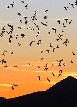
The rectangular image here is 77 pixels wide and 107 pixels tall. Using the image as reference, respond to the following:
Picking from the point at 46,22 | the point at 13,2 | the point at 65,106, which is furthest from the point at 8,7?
the point at 65,106

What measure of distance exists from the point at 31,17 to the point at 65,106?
17839 centimetres

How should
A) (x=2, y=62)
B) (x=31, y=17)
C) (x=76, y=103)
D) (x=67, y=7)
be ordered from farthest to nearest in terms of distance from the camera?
(x=76, y=103)
(x=2, y=62)
(x=67, y=7)
(x=31, y=17)

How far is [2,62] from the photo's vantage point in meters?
29.3

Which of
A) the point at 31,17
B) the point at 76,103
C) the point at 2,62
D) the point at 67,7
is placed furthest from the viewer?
the point at 76,103

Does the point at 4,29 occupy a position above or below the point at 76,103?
above

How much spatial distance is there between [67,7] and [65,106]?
579 ft

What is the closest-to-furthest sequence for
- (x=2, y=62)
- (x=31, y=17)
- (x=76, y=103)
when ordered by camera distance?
(x=31, y=17)
(x=2, y=62)
(x=76, y=103)

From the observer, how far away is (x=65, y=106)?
200 meters

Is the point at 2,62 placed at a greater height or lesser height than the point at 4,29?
lesser

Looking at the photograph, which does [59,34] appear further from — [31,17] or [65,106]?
[65,106]

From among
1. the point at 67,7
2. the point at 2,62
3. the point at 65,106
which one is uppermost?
the point at 67,7

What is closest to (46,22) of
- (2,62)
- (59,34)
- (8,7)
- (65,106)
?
(59,34)

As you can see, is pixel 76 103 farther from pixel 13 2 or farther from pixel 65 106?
pixel 13 2

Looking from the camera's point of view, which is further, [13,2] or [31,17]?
[13,2]
